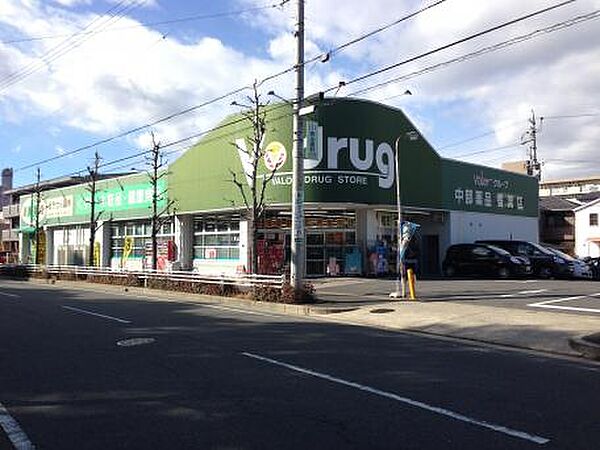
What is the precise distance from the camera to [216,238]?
36469 millimetres

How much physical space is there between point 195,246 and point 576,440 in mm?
33281

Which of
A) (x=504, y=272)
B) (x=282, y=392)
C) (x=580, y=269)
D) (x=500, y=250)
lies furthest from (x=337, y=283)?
(x=282, y=392)

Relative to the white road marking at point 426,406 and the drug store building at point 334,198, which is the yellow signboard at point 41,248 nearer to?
the drug store building at point 334,198

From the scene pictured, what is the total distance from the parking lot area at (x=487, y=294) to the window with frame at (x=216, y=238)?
25.7ft

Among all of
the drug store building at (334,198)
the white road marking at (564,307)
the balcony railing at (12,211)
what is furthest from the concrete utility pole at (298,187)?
the balcony railing at (12,211)

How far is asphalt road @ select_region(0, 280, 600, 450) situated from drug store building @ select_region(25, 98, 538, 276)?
12.4 metres

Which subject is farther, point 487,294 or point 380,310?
point 487,294

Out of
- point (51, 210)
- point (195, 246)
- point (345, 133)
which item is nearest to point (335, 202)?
point (345, 133)

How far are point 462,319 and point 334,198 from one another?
14490 millimetres

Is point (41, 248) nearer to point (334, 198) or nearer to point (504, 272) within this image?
point (334, 198)

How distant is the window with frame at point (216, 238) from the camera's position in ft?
115

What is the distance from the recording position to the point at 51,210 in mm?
53688

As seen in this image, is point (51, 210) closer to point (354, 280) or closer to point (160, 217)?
point (160, 217)

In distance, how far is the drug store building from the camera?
98.2ft
